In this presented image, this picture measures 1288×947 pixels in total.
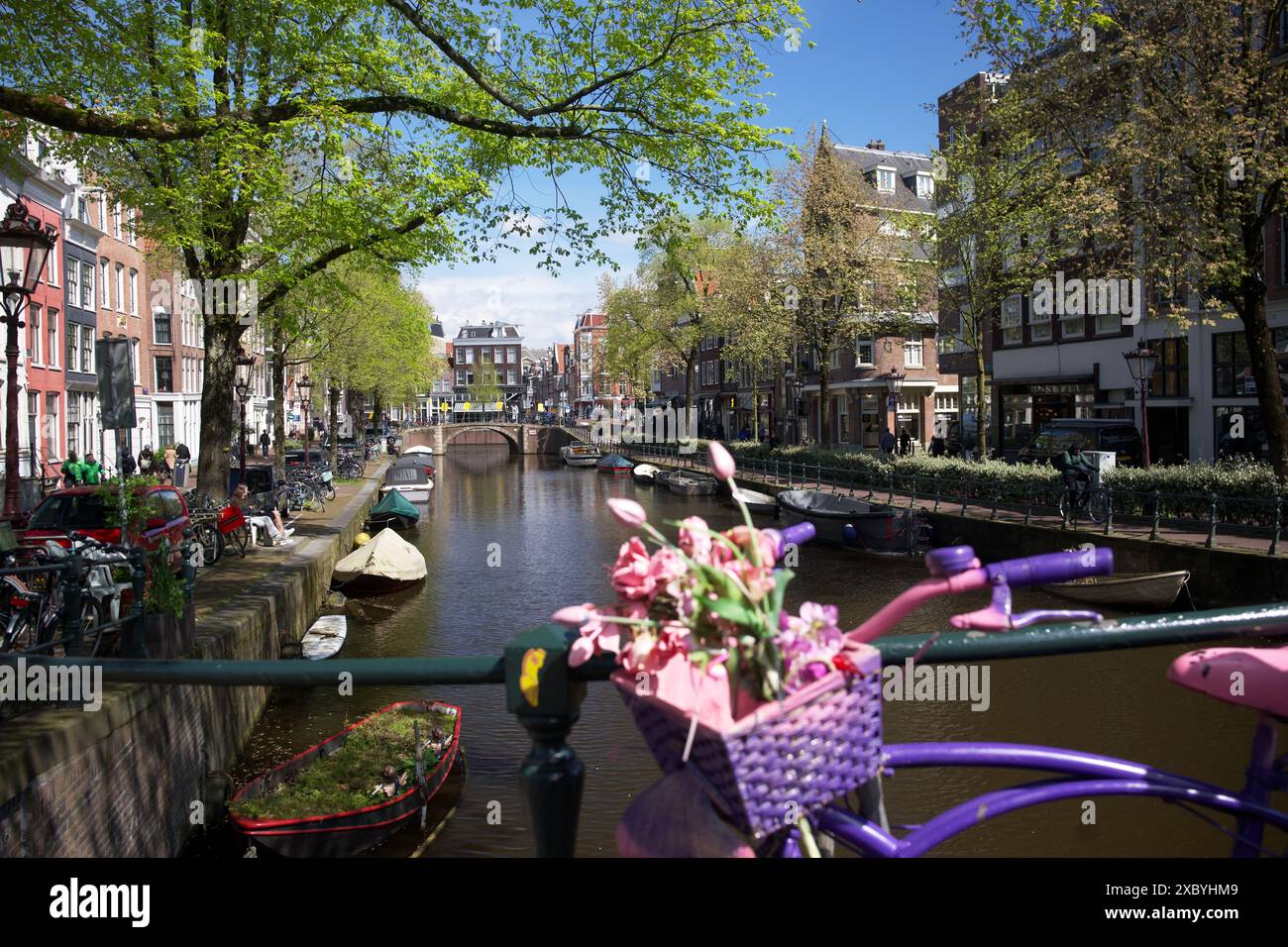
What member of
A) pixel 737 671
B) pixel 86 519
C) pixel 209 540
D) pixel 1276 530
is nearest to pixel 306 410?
pixel 209 540

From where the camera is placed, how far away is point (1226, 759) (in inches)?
439

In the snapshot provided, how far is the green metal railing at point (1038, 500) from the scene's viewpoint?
680 inches

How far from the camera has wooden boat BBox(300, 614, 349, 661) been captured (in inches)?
607

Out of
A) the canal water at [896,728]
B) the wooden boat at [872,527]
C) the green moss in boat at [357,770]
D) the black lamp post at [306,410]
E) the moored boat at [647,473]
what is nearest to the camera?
the green moss in boat at [357,770]

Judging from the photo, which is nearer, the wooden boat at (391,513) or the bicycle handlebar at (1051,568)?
the bicycle handlebar at (1051,568)

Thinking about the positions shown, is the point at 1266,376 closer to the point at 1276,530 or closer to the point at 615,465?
the point at 1276,530

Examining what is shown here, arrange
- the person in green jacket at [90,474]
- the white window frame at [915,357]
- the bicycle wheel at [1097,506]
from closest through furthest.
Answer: the bicycle wheel at [1097,506], the person in green jacket at [90,474], the white window frame at [915,357]

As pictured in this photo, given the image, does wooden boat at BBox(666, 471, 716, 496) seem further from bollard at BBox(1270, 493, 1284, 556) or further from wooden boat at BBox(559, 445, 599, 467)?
bollard at BBox(1270, 493, 1284, 556)

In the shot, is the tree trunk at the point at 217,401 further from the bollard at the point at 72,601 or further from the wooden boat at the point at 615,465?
the wooden boat at the point at 615,465

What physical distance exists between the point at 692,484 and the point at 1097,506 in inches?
994

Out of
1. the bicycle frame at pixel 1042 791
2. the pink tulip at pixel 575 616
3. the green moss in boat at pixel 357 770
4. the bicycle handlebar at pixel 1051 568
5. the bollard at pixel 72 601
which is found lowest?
the green moss in boat at pixel 357 770

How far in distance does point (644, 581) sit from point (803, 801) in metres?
0.44

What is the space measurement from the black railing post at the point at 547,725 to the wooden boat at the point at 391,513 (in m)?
31.4

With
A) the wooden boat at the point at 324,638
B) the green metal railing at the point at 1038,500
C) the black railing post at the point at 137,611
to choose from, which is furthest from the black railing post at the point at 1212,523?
the black railing post at the point at 137,611
